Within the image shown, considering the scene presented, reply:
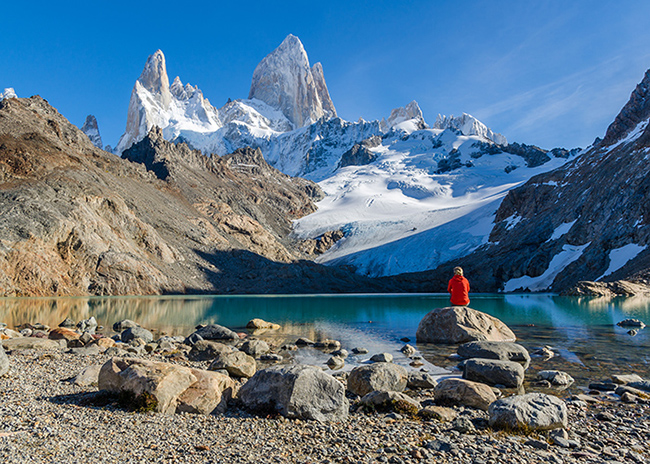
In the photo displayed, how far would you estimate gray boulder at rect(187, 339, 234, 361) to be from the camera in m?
16.0

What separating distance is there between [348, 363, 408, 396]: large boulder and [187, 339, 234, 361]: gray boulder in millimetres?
6699

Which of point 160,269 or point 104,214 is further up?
point 104,214

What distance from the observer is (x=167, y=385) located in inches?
333

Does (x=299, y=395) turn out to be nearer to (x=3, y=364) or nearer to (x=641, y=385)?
(x=3, y=364)

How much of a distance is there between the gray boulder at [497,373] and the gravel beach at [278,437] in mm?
2290

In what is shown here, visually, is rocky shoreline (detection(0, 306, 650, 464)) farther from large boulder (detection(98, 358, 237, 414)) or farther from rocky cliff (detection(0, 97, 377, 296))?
Result: rocky cliff (detection(0, 97, 377, 296))

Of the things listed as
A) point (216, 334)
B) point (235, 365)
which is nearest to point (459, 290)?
point (235, 365)

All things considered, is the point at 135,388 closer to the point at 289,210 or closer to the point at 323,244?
the point at 323,244

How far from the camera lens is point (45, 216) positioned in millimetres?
57188

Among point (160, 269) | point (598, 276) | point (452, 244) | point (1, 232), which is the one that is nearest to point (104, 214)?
point (160, 269)

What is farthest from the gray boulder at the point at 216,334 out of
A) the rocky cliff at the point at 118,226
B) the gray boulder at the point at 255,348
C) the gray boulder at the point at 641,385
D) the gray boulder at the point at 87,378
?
the rocky cliff at the point at 118,226

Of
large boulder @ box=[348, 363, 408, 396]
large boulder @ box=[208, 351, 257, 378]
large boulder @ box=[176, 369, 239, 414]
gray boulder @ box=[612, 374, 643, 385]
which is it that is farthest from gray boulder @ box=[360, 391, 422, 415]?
gray boulder @ box=[612, 374, 643, 385]

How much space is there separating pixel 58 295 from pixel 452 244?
308 ft

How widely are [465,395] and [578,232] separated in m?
85.2
